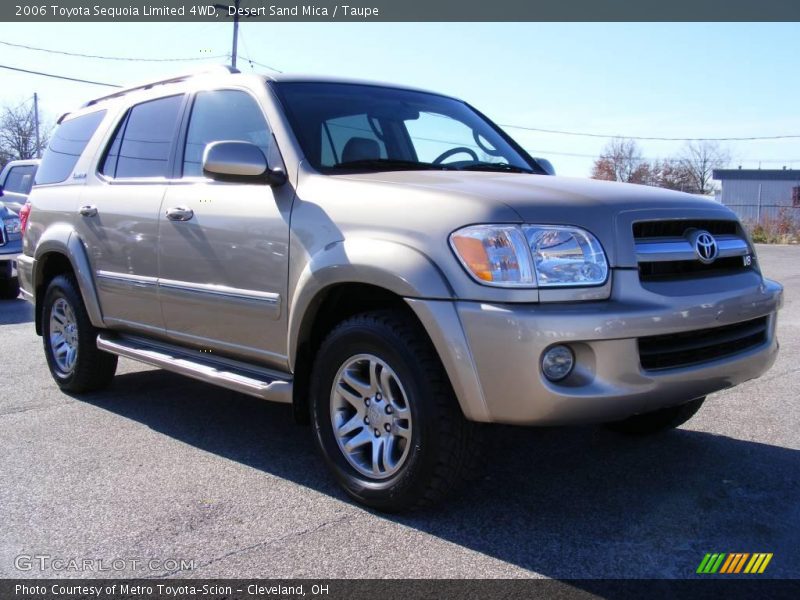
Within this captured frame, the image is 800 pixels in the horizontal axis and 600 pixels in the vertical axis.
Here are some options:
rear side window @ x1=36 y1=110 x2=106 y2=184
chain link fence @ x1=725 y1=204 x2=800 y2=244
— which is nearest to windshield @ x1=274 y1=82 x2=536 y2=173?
rear side window @ x1=36 y1=110 x2=106 y2=184

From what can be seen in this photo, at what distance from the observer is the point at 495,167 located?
443 centimetres

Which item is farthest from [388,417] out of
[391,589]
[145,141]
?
[145,141]

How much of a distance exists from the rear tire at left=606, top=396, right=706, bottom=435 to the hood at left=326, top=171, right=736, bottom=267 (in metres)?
1.10

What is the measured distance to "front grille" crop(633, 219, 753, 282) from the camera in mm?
3145

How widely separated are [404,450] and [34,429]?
260 centimetres

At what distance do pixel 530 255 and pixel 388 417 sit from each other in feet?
3.04

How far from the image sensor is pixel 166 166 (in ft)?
15.1

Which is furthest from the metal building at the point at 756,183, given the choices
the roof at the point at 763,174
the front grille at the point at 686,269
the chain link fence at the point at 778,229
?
the front grille at the point at 686,269

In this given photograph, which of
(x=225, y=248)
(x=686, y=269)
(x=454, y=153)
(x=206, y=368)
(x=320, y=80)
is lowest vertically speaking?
(x=206, y=368)

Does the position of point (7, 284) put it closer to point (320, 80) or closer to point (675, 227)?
point (320, 80)

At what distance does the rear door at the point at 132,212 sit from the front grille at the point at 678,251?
2697 mm

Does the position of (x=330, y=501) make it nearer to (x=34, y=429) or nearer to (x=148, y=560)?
(x=148, y=560)

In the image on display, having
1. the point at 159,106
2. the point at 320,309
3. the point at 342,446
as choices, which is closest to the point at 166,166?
the point at 159,106

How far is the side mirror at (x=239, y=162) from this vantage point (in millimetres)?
3670
